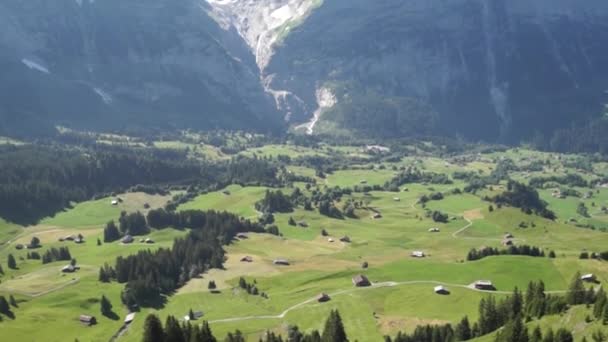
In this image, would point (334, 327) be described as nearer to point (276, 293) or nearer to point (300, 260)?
point (276, 293)

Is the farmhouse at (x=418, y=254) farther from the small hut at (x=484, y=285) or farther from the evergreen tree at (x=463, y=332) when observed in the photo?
the evergreen tree at (x=463, y=332)

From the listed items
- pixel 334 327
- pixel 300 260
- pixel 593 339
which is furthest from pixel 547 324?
pixel 300 260

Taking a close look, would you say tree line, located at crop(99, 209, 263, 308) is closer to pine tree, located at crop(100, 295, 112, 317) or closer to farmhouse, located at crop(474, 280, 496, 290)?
pine tree, located at crop(100, 295, 112, 317)

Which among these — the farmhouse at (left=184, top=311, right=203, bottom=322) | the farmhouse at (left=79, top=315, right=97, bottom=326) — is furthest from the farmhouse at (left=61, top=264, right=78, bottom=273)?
the farmhouse at (left=184, top=311, right=203, bottom=322)

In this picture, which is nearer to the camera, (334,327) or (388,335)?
(334,327)

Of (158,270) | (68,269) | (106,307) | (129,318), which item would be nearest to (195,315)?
(129,318)

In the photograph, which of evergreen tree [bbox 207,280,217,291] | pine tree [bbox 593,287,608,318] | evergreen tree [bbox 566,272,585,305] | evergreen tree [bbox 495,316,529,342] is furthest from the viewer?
evergreen tree [bbox 207,280,217,291]
